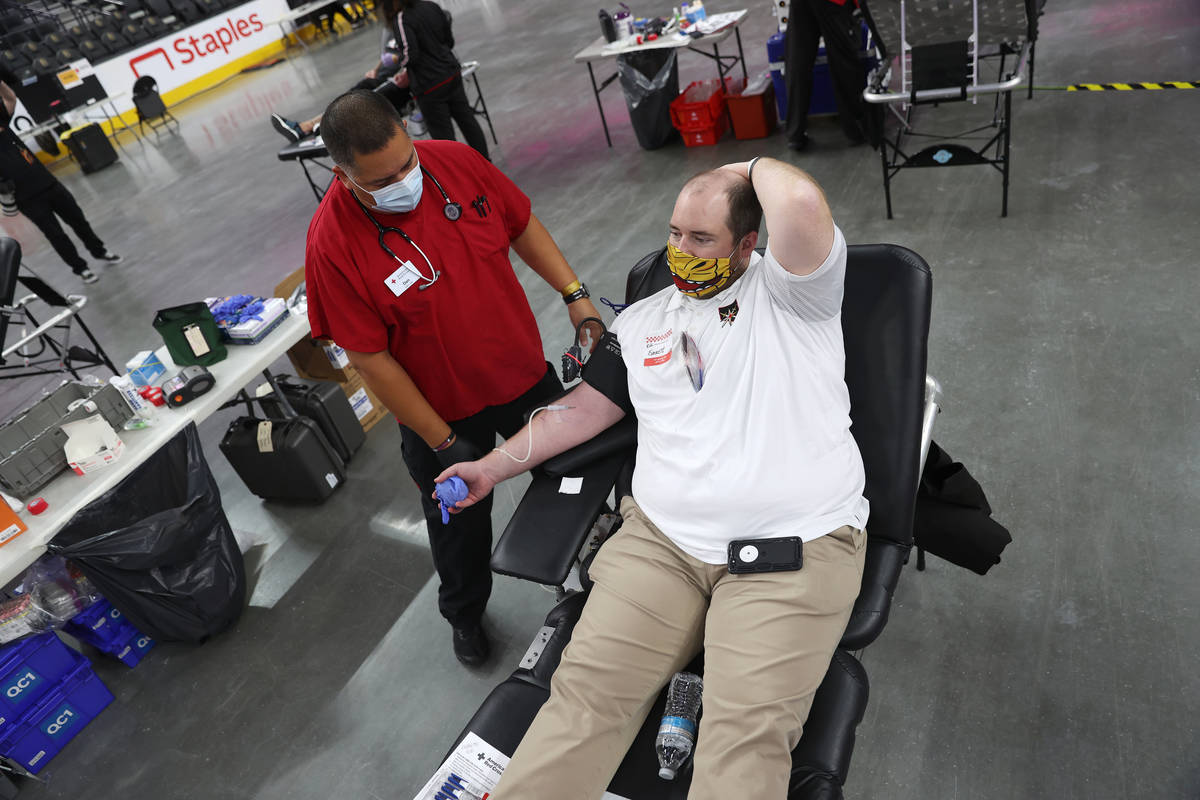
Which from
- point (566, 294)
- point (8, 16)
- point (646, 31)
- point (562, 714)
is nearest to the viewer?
point (562, 714)

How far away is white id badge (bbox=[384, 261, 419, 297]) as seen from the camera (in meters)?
1.70

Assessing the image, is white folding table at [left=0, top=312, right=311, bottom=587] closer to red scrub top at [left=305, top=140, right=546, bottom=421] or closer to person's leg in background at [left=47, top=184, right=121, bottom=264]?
red scrub top at [left=305, top=140, right=546, bottom=421]

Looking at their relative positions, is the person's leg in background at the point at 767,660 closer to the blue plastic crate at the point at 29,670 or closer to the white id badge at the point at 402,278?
the white id badge at the point at 402,278

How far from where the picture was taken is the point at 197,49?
40.7 feet

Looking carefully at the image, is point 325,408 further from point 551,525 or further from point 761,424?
point 761,424

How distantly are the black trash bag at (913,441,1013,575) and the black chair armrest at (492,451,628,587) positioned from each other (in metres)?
0.73

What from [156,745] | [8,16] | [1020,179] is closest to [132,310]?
[156,745]

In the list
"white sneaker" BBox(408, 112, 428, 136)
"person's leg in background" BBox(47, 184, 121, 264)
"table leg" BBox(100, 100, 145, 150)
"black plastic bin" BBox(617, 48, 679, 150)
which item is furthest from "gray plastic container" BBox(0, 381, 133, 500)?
"table leg" BBox(100, 100, 145, 150)

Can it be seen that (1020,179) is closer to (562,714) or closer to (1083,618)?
(1083,618)

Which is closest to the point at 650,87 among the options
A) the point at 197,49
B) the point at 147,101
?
the point at 147,101

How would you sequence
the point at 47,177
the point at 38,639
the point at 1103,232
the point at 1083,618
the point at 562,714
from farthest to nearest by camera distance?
1. the point at 47,177
2. the point at 1103,232
3. the point at 38,639
4. the point at 1083,618
5. the point at 562,714

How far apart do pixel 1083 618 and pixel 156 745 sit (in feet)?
8.40

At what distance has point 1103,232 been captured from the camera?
3217 millimetres

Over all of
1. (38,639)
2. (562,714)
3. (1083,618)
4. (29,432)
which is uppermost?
(29,432)
